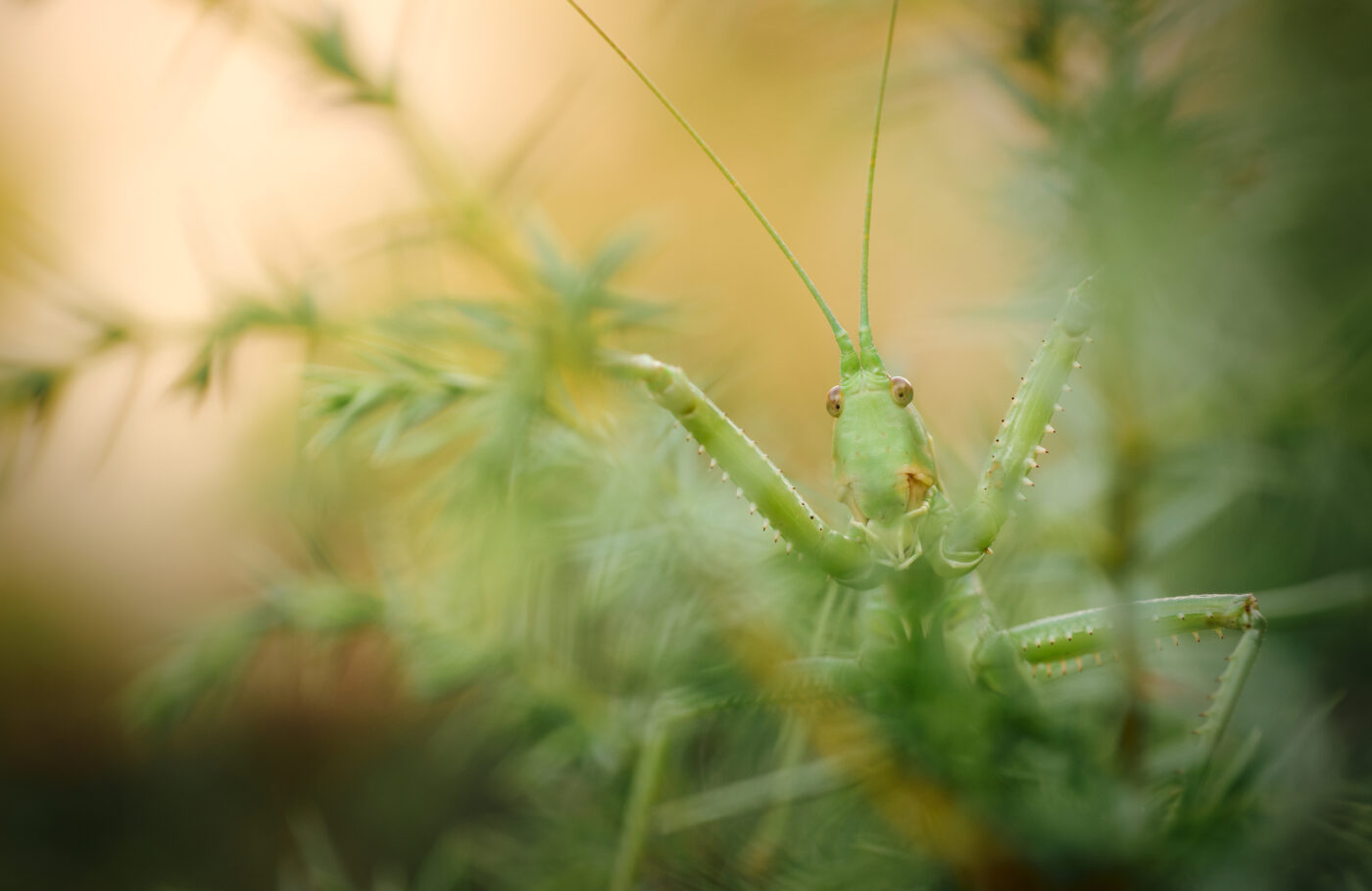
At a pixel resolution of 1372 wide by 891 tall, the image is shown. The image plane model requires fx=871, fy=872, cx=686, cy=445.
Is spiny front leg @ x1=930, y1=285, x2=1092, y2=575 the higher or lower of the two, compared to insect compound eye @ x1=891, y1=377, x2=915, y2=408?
lower

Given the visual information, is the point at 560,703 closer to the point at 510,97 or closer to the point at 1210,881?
the point at 1210,881

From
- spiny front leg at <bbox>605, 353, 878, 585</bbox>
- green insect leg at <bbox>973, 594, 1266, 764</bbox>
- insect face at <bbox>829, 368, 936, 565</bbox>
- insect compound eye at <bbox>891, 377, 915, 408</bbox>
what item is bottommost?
green insect leg at <bbox>973, 594, 1266, 764</bbox>

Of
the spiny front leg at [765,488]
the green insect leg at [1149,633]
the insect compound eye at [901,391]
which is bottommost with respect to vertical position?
the green insect leg at [1149,633]

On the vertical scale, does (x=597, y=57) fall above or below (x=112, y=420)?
above

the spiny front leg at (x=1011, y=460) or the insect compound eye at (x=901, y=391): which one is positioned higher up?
the insect compound eye at (x=901, y=391)

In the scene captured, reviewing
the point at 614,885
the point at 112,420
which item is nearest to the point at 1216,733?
the point at 614,885
